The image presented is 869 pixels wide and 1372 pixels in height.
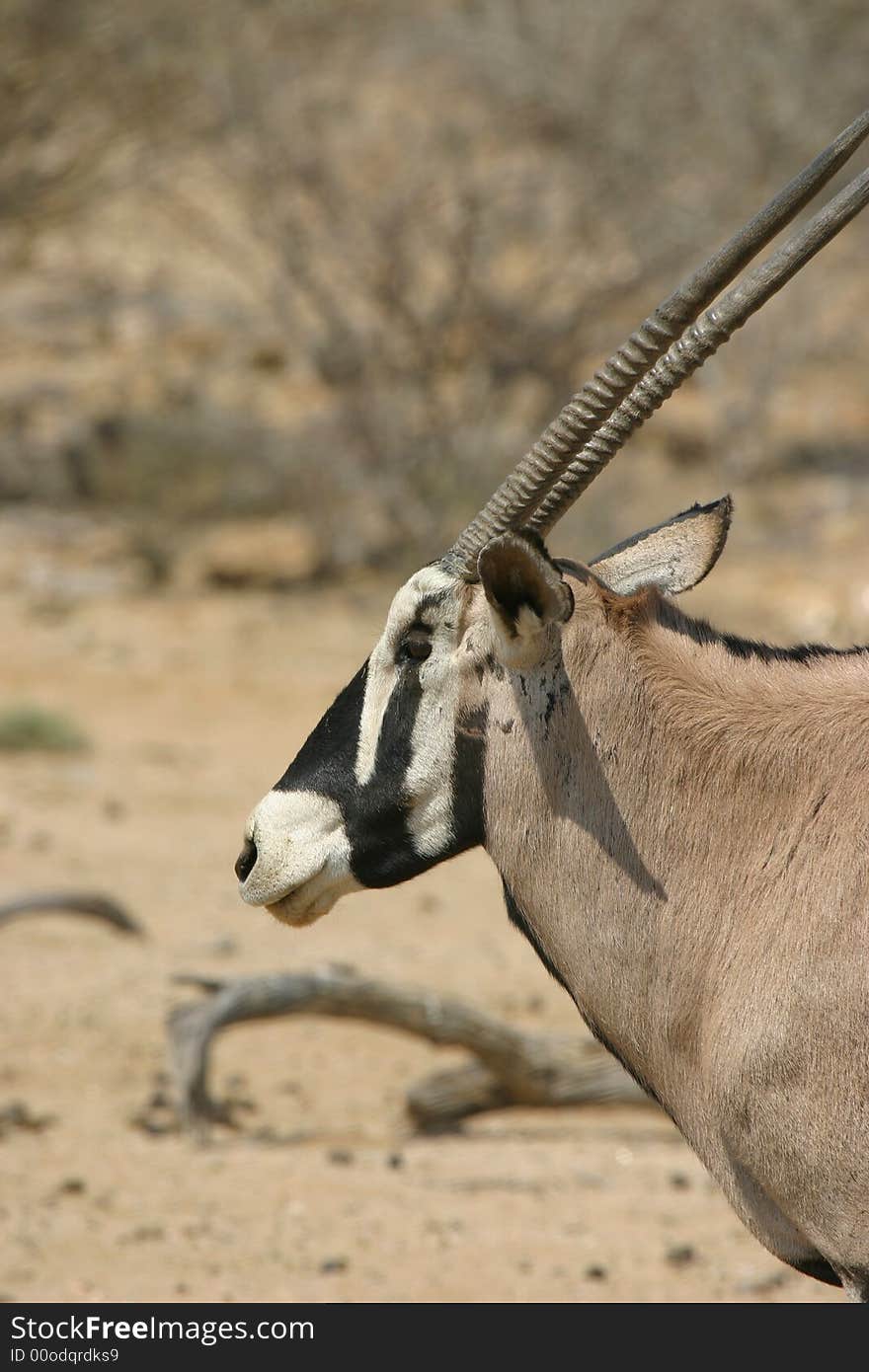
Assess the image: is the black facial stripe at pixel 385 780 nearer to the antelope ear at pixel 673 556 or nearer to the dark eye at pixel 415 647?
the dark eye at pixel 415 647

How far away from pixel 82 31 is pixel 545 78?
5.13 metres

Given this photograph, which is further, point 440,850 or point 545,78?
point 545,78

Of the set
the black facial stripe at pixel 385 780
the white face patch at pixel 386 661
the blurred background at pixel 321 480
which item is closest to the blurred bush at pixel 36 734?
the blurred background at pixel 321 480

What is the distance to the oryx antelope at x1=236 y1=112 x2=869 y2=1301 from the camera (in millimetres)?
3410

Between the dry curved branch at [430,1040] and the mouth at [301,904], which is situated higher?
the mouth at [301,904]

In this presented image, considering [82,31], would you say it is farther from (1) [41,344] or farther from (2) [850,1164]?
(2) [850,1164]

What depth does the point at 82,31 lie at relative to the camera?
19453 mm

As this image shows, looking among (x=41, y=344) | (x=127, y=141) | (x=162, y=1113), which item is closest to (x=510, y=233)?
(x=127, y=141)

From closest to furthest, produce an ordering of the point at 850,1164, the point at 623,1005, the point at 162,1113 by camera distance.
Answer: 1. the point at 850,1164
2. the point at 623,1005
3. the point at 162,1113

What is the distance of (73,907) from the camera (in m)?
8.17

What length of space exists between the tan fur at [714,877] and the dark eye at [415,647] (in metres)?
0.18

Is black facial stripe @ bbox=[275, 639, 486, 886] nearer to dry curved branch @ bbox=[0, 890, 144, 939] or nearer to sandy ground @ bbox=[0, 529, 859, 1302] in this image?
sandy ground @ bbox=[0, 529, 859, 1302]

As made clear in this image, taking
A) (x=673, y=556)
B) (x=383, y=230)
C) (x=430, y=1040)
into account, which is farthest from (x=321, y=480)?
(x=673, y=556)

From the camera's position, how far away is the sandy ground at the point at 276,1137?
5.45 metres
